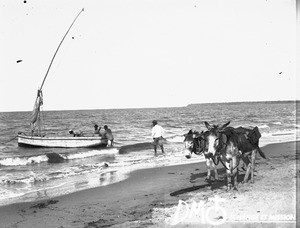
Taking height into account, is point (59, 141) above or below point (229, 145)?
below

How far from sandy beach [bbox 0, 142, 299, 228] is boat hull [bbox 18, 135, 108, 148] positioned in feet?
54.8

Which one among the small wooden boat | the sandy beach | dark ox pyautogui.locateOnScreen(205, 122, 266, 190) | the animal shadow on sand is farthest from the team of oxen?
the small wooden boat

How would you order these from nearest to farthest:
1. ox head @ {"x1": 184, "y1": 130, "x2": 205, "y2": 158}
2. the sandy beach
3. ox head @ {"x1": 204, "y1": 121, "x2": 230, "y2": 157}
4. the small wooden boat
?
the sandy beach
ox head @ {"x1": 204, "y1": 121, "x2": 230, "y2": 157}
ox head @ {"x1": 184, "y1": 130, "x2": 205, "y2": 158}
the small wooden boat

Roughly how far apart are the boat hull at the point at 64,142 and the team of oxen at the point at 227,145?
19343mm

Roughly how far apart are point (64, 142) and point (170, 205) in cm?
2278

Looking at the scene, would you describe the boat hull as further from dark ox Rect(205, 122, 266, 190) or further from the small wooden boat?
dark ox Rect(205, 122, 266, 190)

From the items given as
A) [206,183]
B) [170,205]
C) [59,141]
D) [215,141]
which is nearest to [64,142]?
[59,141]

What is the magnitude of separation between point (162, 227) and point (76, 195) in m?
5.07

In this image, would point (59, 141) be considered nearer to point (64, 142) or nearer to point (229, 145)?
point (64, 142)

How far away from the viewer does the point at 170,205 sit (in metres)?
9.12

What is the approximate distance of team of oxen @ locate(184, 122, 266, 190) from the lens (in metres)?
9.47

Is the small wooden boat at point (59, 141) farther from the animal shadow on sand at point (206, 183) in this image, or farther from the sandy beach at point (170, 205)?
the animal shadow on sand at point (206, 183)

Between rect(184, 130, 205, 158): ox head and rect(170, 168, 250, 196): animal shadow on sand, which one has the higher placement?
rect(184, 130, 205, 158): ox head

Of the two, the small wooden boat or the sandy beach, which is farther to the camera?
the small wooden boat
